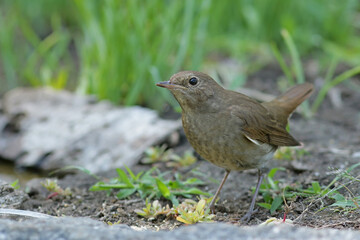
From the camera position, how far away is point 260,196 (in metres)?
4.43

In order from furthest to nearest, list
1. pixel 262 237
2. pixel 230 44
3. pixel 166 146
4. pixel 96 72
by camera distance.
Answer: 1. pixel 230 44
2. pixel 96 72
3. pixel 166 146
4. pixel 262 237

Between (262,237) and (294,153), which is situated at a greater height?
(262,237)

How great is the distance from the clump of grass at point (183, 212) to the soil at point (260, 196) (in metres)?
0.06

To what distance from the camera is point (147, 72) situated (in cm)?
640

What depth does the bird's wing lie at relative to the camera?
13.9 feet

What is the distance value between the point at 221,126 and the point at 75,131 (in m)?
2.35

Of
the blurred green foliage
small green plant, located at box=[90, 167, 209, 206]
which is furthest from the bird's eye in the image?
the blurred green foliage

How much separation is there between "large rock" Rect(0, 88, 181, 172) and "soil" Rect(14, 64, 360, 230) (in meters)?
0.31

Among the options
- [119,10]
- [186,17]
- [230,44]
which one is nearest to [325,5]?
[230,44]

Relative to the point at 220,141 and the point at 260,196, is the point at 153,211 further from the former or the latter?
the point at 260,196

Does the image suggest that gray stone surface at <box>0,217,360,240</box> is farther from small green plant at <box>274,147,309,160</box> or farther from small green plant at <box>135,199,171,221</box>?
small green plant at <box>274,147,309,160</box>

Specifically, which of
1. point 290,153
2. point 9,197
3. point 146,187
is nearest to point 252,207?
point 146,187

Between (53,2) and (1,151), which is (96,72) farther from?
(53,2)

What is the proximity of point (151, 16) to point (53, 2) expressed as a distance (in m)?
3.80
